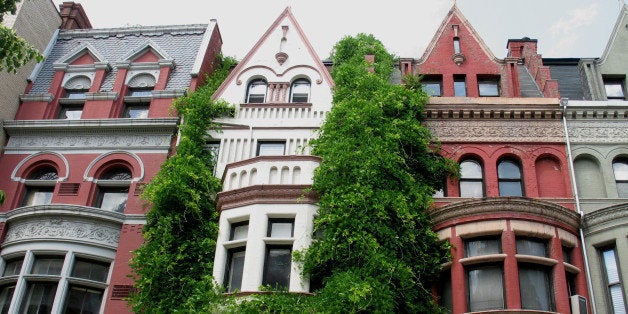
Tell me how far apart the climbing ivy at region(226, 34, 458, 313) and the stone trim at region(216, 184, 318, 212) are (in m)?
0.47

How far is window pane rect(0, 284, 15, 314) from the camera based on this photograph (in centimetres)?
2225

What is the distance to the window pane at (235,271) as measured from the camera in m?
20.8

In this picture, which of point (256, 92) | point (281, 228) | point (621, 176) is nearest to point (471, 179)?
point (621, 176)

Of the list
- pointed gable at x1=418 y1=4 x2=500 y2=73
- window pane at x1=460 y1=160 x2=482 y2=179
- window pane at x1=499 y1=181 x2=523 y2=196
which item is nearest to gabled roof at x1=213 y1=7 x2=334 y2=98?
pointed gable at x1=418 y1=4 x2=500 y2=73

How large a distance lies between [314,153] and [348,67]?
12.5 ft

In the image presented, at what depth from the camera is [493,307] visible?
19766 millimetres

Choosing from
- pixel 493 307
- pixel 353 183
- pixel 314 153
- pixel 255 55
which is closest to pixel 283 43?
pixel 255 55

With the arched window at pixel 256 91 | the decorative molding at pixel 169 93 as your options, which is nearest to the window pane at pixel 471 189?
the arched window at pixel 256 91

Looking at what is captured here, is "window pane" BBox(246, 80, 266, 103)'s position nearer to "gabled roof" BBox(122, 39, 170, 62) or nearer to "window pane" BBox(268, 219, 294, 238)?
"gabled roof" BBox(122, 39, 170, 62)

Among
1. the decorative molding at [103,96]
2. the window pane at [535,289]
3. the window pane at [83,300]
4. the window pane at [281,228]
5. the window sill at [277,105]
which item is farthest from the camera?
the decorative molding at [103,96]

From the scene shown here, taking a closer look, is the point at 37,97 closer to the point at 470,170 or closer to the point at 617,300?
the point at 470,170

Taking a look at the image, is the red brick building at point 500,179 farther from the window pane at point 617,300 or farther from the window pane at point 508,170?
the window pane at point 617,300

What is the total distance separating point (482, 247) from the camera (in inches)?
826

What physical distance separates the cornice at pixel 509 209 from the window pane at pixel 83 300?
11.3 meters
